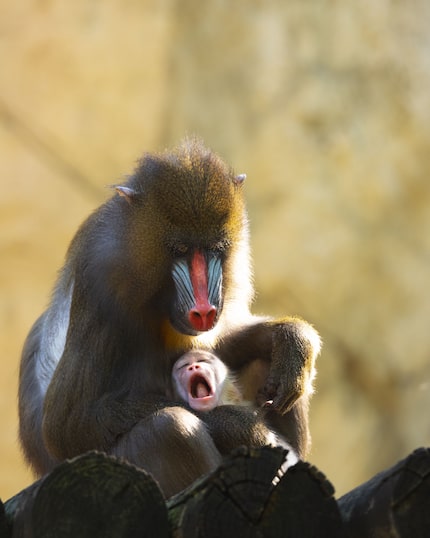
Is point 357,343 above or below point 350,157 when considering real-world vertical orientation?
below

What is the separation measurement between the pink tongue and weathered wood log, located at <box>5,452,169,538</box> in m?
1.72

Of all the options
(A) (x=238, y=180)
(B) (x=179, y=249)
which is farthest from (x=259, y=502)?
(A) (x=238, y=180)

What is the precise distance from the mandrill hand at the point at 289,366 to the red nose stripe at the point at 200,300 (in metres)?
0.55

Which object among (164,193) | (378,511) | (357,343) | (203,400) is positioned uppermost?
(357,343)

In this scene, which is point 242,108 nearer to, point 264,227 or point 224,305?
point 264,227

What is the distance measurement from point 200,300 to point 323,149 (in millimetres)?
5425

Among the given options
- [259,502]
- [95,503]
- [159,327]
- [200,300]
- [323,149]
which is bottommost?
[259,502]

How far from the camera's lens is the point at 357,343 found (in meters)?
9.30

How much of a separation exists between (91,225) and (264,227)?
4762mm

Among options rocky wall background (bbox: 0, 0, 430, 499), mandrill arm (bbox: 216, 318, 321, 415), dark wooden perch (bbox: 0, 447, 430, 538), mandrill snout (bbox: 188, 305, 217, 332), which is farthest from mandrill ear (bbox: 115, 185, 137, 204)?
rocky wall background (bbox: 0, 0, 430, 499)

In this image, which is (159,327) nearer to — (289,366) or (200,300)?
(200,300)

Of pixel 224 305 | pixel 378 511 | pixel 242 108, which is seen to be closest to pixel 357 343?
pixel 242 108

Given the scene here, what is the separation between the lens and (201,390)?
450 cm

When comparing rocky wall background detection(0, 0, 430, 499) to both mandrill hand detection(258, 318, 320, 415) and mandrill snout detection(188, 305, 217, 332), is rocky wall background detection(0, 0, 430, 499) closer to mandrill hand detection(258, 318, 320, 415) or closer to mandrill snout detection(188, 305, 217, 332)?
mandrill hand detection(258, 318, 320, 415)
